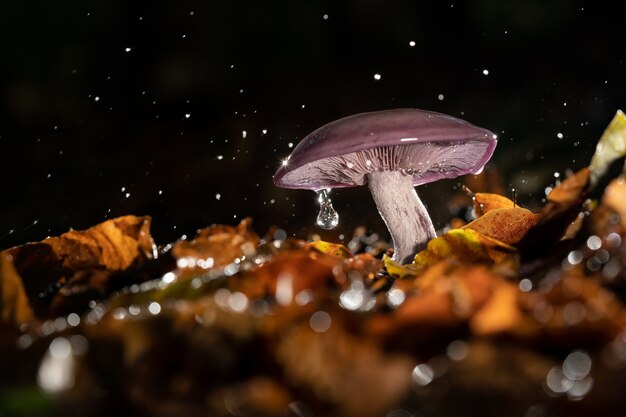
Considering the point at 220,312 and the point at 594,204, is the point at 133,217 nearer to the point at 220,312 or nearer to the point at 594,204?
the point at 220,312

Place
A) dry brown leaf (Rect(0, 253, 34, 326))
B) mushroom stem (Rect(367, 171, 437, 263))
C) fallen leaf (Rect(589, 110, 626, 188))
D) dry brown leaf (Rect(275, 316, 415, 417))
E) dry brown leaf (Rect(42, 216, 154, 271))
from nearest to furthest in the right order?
dry brown leaf (Rect(275, 316, 415, 417)), dry brown leaf (Rect(0, 253, 34, 326)), fallen leaf (Rect(589, 110, 626, 188)), dry brown leaf (Rect(42, 216, 154, 271)), mushroom stem (Rect(367, 171, 437, 263))

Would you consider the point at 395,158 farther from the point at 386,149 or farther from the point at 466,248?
the point at 466,248

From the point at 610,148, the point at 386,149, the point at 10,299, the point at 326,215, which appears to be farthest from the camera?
the point at 326,215

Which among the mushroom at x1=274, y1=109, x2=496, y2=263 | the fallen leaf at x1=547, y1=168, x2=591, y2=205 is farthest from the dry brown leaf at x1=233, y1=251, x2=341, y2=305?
the mushroom at x1=274, y1=109, x2=496, y2=263

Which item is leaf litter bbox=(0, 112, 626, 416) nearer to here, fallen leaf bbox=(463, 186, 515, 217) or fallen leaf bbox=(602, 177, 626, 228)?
fallen leaf bbox=(602, 177, 626, 228)

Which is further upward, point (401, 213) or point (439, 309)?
point (439, 309)

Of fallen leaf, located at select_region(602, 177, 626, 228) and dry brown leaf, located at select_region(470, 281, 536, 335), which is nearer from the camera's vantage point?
dry brown leaf, located at select_region(470, 281, 536, 335)

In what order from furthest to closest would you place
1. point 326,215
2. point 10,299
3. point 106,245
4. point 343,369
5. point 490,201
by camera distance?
point 326,215
point 490,201
point 106,245
point 10,299
point 343,369

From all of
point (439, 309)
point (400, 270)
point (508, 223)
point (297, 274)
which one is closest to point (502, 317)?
point (439, 309)

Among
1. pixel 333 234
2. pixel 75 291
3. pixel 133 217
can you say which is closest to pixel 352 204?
pixel 333 234
